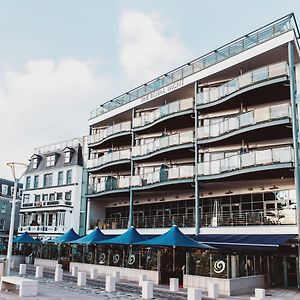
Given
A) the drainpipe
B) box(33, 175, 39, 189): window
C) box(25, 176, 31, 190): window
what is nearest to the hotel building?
the drainpipe

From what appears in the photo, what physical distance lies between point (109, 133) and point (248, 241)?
18321mm

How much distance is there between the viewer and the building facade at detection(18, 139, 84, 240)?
1587 inches

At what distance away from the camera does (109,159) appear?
36.0m

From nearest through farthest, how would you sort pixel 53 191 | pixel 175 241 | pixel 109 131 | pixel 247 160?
pixel 175 241, pixel 247 160, pixel 109 131, pixel 53 191

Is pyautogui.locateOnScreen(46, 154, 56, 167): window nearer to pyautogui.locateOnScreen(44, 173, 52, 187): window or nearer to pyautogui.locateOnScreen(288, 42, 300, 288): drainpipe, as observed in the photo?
pyautogui.locateOnScreen(44, 173, 52, 187): window

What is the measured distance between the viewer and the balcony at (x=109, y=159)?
34.7 m

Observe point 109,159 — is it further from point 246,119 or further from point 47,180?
point 246,119

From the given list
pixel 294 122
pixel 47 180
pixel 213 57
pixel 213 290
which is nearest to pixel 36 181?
pixel 47 180

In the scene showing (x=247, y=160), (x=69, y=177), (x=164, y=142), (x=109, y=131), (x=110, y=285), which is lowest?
(x=110, y=285)

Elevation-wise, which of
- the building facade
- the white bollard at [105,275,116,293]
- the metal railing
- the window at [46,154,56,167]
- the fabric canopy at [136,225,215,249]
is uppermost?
the metal railing

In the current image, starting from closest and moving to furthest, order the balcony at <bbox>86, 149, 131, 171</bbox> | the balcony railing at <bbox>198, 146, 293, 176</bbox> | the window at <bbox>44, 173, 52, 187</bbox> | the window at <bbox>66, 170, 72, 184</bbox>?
the balcony railing at <bbox>198, 146, 293, 176</bbox>
the balcony at <bbox>86, 149, 131, 171</bbox>
the window at <bbox>66, 170, 72, 184</bbox>
the window at <bbox>44, 173, 52, 187</bbox>

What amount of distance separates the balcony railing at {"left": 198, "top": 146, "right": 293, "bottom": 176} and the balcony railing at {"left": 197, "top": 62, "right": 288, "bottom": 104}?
414 cm

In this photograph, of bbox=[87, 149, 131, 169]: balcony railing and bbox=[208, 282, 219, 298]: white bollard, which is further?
bbox=[87, 149, 131, 169]: balcony railing

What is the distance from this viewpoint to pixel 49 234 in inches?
1608
